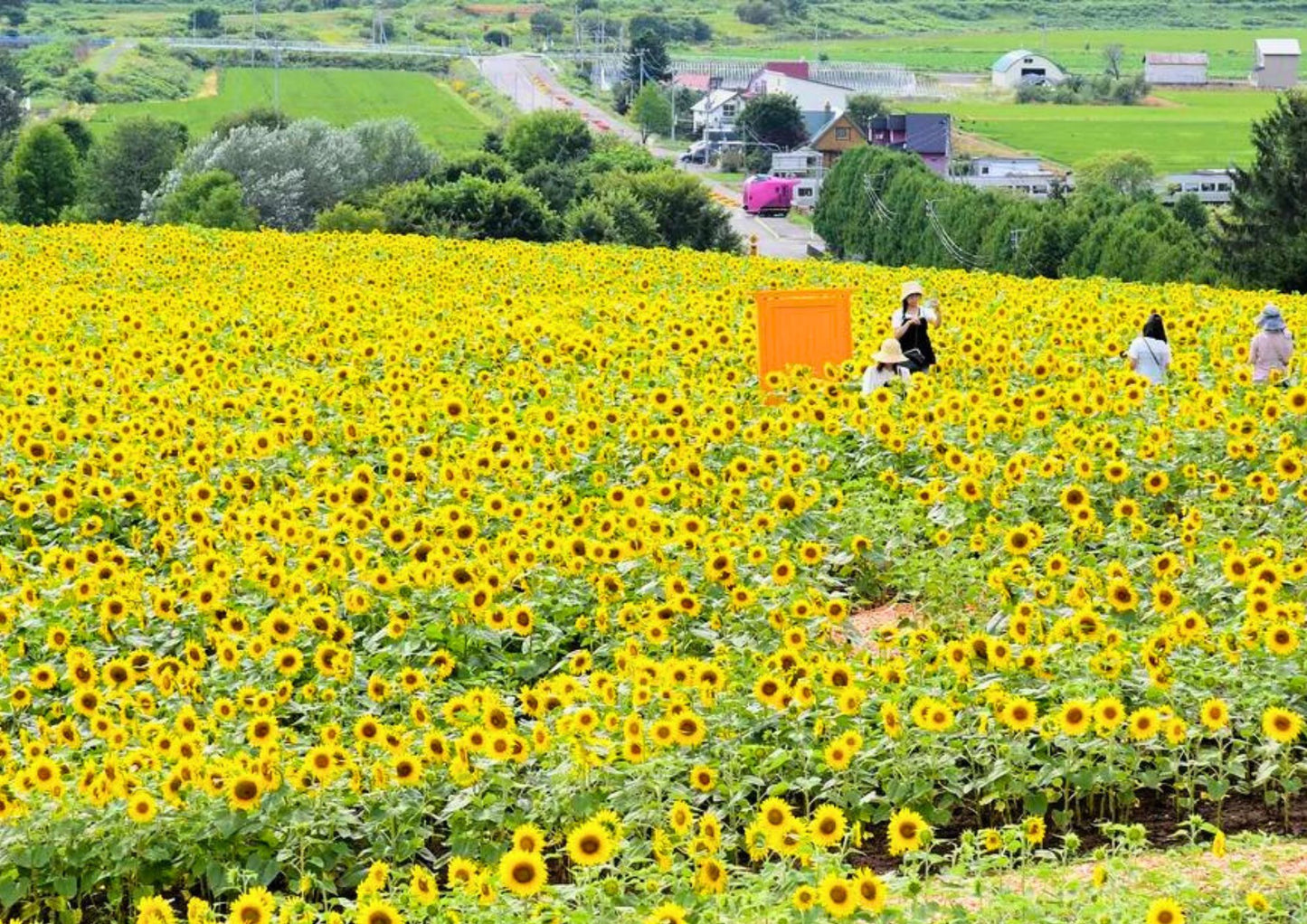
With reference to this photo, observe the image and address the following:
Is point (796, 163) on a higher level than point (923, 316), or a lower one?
lower

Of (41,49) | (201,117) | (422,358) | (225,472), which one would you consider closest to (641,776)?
(225,472)

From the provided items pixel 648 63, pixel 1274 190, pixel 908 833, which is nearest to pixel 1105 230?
pixel 1274 190

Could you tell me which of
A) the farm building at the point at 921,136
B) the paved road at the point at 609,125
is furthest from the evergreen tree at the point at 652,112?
the farm building at the point at 921,136

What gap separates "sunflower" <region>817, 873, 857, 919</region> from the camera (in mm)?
5652

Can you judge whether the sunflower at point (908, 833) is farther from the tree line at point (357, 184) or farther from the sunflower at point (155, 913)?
the tree line at point (357, 184)

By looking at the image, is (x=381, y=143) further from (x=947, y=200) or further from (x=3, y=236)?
(x=3, y=236)

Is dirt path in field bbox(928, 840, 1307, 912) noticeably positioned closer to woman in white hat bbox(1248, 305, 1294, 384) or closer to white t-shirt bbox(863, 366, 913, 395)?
white t-shirt bbox(863, 366, 913, 395)

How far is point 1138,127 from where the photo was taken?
16225 cm

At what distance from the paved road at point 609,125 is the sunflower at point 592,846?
9086cm

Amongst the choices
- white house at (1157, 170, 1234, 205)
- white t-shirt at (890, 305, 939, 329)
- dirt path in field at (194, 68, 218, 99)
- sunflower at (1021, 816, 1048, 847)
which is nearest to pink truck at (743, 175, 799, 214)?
white house at (1157, 170, 1234, 205)

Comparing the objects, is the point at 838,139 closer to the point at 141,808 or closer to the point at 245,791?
the point at 245,791

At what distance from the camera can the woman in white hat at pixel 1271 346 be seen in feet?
47.4

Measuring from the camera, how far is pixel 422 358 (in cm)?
1567

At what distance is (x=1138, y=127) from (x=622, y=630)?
159m
